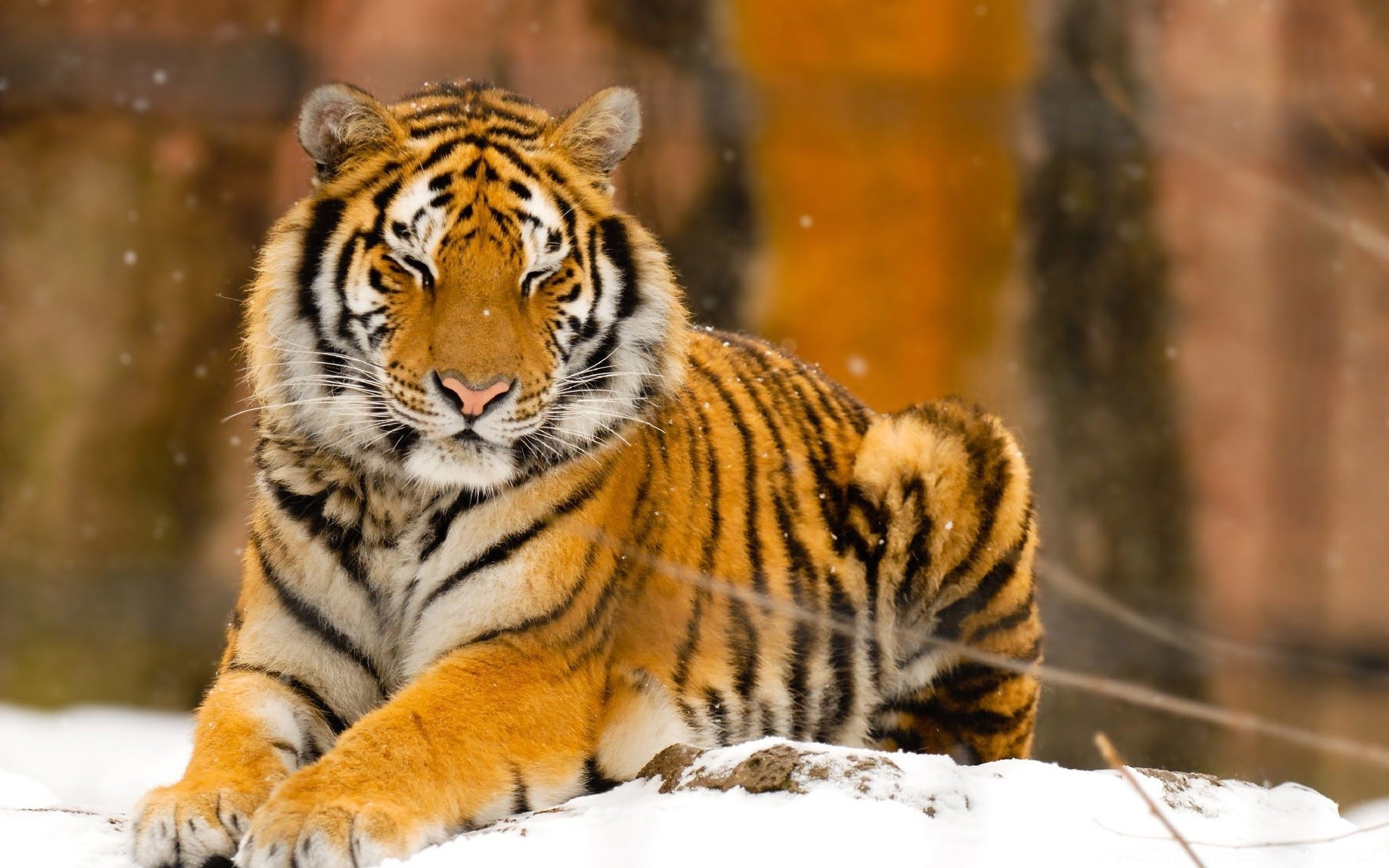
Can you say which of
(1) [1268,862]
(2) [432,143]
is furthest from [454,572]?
(1) [1268,862]

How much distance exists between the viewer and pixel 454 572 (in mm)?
1991

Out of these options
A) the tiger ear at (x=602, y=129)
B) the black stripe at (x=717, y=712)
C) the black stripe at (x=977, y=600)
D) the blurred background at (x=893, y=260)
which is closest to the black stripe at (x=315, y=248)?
the tiger ear at (x=602, y=129)

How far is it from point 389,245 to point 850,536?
1.03 m

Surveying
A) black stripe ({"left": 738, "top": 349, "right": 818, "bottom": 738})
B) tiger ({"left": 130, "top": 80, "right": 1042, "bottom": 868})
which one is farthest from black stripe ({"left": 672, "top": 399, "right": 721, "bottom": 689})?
black stripe ({"left": 738, "top": 349, "right": 818, "bottom": 738})

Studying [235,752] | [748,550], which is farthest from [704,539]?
[235,752]

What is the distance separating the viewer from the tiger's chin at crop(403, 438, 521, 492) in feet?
6.43

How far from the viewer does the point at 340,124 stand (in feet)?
6.91

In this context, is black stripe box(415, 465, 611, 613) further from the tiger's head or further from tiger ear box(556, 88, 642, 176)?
tiger ear box(556, 88, 642, 176)

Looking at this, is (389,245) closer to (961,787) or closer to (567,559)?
(567,559)

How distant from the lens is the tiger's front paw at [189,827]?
1689mm

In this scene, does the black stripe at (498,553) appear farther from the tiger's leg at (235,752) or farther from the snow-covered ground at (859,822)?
the snow-covered ground at (859,822)

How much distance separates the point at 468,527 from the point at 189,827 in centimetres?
52

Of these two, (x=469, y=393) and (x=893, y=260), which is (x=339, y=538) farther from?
(x=893, y=260)

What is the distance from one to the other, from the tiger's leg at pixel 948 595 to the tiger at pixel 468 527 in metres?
0.09
